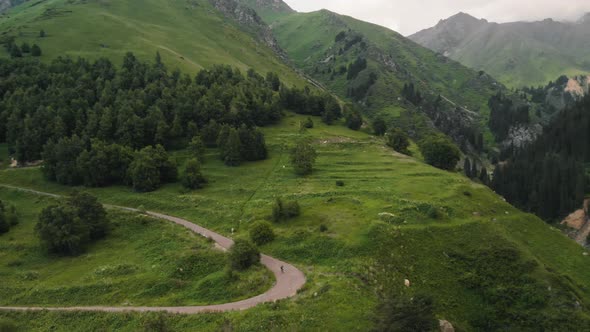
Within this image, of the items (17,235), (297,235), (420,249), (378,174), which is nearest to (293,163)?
(378,174)

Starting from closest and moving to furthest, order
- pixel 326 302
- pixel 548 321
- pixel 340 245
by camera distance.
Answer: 1. pixel 326 302
2. pixel 548 321
3. pixel 340 245

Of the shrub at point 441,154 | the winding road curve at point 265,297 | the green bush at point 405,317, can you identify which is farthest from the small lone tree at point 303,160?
the green bush at point 405,317

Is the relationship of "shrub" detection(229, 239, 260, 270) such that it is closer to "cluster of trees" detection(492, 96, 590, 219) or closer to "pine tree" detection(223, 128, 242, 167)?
"pine tree" detection(223, 128, 242, 167)

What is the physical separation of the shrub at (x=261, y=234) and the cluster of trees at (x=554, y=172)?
112493 mm

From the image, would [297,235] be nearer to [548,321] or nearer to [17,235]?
[548,321]

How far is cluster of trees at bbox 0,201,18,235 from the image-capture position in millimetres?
78188

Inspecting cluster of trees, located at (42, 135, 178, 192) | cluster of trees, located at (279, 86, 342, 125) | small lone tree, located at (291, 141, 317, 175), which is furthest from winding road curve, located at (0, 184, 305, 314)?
cluster of trees, located at (279, 86, 342, 125)

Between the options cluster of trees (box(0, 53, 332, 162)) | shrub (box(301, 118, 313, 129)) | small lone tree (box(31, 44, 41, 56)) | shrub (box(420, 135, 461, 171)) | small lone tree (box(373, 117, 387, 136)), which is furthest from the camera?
small lone tree (box(31, 44, 41, 56))

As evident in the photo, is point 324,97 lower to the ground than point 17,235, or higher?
higher

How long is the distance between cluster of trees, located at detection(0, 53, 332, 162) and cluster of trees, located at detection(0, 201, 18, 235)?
2852 cm

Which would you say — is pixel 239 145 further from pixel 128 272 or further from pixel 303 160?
pixel 128 272

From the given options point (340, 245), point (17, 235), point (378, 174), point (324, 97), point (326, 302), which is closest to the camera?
point (326, 302)

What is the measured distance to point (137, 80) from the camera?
13938 cm

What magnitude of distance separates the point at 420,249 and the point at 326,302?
22265 millimetres
